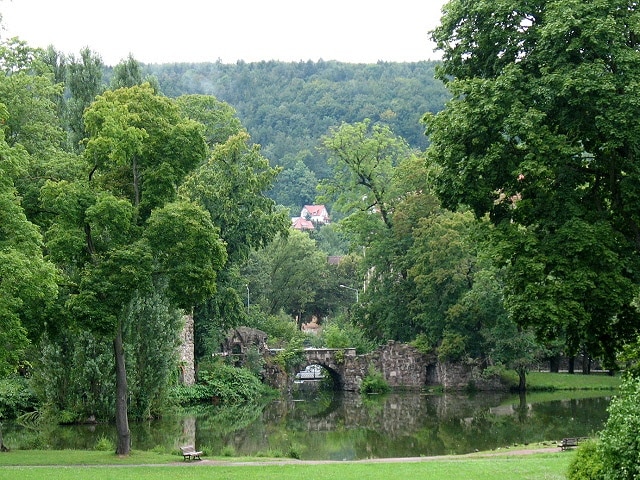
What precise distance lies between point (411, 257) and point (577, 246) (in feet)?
122

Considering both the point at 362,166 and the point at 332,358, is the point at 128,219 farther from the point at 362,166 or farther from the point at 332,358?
the point at 332,358

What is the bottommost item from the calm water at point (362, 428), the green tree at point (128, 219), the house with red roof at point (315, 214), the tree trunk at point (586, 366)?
the calm water at point (362, 428)

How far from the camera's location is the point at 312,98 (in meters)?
156

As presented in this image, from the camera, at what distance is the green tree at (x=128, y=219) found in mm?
→ 23250

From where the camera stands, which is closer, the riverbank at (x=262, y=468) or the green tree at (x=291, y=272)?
the riverbank at (x=262, y=468)

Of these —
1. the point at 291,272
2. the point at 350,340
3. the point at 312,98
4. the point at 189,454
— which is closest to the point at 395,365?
the point at 350,340

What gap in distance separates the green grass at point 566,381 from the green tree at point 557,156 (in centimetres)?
3570

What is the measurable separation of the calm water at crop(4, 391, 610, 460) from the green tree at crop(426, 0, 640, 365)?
35.7ft

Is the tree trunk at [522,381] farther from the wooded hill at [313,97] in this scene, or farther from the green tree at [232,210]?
the wooded hill at [313,97]

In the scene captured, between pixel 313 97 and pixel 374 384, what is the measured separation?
10139 centimetres

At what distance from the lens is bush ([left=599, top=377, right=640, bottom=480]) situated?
1287cm

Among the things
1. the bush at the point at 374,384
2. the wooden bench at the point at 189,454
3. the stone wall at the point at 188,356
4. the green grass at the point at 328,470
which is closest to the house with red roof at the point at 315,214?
the bush at the point at 374,384

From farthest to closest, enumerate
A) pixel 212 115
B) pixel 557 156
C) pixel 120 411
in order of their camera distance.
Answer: pixel 212 115 → pixel 120 411 → pixel 557 156

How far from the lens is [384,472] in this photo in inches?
819
